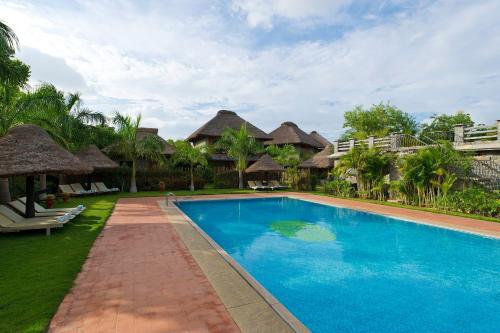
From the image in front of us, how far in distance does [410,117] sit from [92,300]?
1589 inches

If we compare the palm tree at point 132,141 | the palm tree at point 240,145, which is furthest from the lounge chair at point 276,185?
the palm tree at point 132,141

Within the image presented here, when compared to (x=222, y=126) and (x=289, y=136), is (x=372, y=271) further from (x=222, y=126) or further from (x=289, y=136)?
(x=289, y=136)

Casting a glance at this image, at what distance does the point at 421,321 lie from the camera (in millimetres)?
4383

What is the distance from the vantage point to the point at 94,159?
18500 millimetres

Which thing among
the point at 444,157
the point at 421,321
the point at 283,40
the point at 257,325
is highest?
the point at 283,40

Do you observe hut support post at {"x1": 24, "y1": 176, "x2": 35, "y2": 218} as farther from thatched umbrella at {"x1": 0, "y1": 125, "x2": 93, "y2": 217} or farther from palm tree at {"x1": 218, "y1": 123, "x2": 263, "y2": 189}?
palm tree at {"x1": 218, "y1": 123, "x2": 263, "y2": 189}

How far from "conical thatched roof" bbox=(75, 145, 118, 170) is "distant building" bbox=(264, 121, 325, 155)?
19.7 metres

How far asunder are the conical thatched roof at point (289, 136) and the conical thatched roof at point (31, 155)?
1083 inches

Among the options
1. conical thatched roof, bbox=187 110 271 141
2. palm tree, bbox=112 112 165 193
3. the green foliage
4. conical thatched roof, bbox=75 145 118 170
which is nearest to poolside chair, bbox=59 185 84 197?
conical thatched roof, bbox=75 145 118 170

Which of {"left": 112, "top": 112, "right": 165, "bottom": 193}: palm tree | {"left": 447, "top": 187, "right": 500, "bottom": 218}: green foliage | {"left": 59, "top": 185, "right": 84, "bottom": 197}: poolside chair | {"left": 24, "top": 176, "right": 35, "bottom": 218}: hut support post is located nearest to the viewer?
{"left": 24, "top": 176, "right": 35, "bottom": 218}: hut support post

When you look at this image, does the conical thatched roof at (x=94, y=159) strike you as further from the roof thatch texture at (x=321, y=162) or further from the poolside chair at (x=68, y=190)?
the roof thatch texture at (x=321, y=162)

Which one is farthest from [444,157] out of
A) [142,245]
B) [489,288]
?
[142,245]

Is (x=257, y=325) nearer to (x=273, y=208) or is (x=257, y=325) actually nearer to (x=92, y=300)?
(x=92, y=300)

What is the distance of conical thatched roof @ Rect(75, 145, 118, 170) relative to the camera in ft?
59.4
